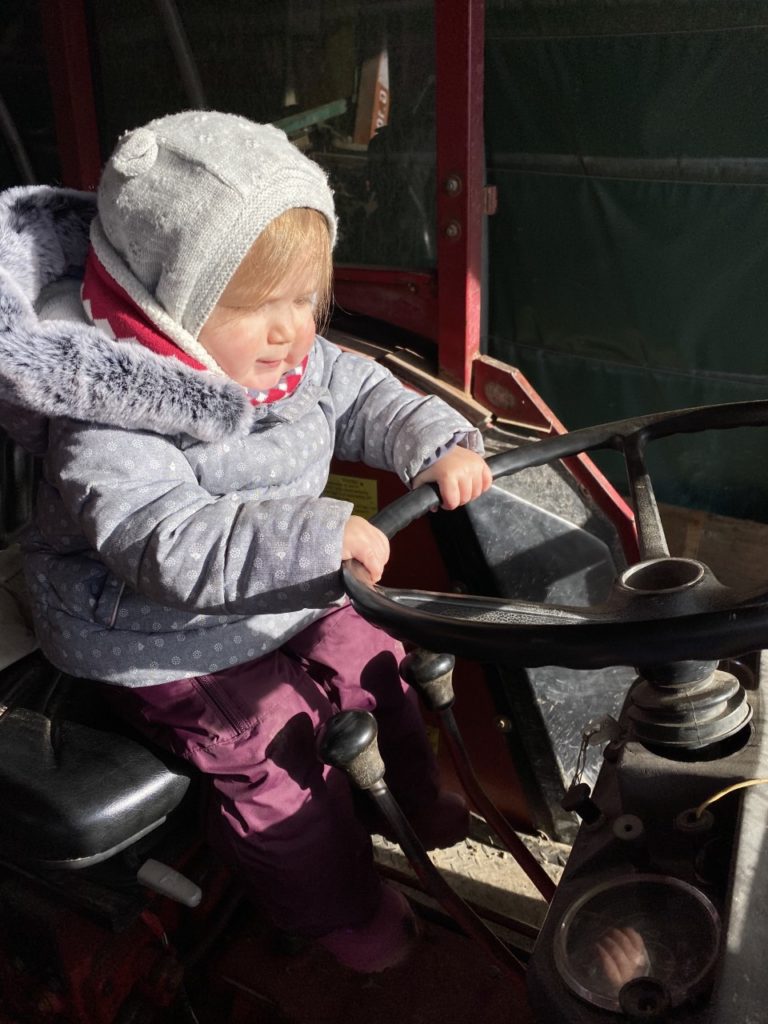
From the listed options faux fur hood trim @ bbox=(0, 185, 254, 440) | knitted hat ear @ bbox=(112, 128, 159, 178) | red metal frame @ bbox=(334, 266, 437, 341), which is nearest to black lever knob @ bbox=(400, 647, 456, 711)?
faux fur hood trim @ bbox=(0, 185, 254, 440)

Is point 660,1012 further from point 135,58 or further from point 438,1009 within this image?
point 135,58

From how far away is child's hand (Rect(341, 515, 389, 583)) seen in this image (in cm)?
96

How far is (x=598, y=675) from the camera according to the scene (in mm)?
1600

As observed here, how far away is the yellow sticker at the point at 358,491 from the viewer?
64.9 inches

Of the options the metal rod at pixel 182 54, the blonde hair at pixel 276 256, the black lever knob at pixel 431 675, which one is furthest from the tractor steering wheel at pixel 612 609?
the metal rod at pixel 182 54

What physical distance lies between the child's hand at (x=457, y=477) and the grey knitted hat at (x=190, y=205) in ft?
1.05

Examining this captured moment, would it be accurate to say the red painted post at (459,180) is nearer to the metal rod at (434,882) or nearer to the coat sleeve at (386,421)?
the coat sleeve at (386,421)

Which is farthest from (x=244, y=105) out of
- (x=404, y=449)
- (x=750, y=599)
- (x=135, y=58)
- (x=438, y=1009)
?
(x=438, y=1009)

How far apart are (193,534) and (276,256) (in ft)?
1.05

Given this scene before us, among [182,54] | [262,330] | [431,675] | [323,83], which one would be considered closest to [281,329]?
[262,330]

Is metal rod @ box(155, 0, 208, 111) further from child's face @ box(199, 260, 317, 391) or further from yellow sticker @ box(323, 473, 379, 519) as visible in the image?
child's face @ box(199, 260, 317, 391)

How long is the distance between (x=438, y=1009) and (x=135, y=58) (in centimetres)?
174

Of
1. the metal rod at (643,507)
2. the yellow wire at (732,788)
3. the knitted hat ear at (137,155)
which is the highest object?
the knitted hat ear at (137,155)

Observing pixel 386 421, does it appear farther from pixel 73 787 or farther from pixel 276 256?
→ pixel 73 787
